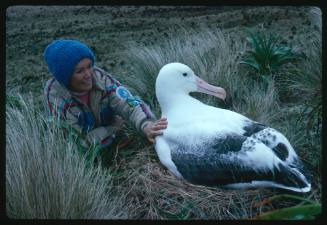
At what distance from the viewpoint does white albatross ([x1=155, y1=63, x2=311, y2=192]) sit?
6.57ft

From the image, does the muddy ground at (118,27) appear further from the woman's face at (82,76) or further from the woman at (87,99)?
the woman's face at (82,76)

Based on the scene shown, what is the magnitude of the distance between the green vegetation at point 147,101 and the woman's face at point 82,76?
0.90ft

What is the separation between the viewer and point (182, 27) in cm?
429

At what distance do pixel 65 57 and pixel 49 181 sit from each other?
76 cm

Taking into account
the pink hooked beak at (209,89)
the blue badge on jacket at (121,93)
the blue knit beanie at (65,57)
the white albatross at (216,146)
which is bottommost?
the white albatross at (216,146)

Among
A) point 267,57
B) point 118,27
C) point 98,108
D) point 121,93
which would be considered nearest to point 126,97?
point 121,93

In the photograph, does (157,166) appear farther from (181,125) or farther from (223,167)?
(223,167)

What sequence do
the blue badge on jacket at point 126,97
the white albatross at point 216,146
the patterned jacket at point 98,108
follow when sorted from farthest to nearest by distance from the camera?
1. the blue badge on jacket at point 126,97
2. the patterned jacket at point 98,108
3. the white albatross at point 216,146

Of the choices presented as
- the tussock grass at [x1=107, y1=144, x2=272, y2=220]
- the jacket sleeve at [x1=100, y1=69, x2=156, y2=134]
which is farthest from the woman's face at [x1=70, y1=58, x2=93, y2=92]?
the tussock grass at [x1=107, y1=144, x2=272, y2=220]

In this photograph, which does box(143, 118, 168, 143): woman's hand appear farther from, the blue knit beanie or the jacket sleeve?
the blue knit beanie

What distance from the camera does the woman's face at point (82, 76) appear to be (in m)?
2.39

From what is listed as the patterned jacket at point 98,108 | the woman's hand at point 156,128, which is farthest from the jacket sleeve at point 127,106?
the woman's hand at point 156,128

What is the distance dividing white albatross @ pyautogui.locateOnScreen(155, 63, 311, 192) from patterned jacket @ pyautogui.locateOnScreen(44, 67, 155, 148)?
0.25m
